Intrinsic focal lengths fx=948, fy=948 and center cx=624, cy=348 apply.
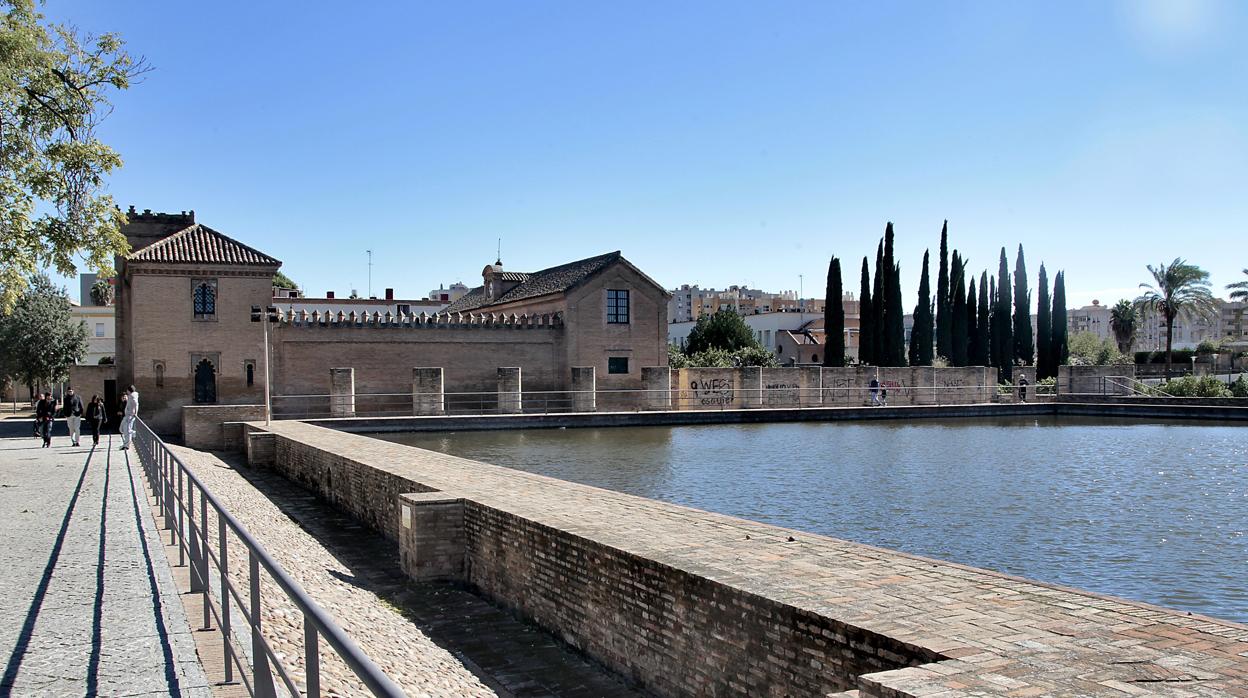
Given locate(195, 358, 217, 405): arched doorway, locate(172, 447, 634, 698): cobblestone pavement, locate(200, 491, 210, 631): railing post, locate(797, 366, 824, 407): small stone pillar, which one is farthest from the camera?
locate(797, 366, 824, 407): small stone pillar

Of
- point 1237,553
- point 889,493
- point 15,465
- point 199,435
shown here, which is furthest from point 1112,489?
point 199,435

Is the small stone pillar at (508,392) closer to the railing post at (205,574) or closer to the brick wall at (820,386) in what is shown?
the brick wall at (820,386)

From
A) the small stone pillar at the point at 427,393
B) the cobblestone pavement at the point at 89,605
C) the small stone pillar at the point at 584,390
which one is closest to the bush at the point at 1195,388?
the small stone pillar at the point at 584,390

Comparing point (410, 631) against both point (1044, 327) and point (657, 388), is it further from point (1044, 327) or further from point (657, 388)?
point (1044, 327)

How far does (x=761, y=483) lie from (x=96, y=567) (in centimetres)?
1261

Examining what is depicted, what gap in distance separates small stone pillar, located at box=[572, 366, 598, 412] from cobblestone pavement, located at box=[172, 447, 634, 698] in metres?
21.7

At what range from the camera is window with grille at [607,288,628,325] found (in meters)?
39.1

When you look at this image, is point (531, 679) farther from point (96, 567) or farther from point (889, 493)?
point (889, 493)

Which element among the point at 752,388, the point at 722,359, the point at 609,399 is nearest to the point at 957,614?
the point at 609,399

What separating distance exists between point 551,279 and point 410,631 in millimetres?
34092

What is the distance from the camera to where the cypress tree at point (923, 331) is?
55.1 m

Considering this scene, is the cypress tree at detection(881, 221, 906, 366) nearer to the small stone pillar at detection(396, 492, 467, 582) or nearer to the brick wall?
the brick wall

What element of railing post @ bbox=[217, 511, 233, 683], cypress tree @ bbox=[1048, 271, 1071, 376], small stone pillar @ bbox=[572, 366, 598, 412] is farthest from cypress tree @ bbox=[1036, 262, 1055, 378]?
railing post @ bbox=[217, 511, 233, 683]

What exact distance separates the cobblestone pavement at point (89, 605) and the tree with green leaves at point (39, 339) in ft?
142
